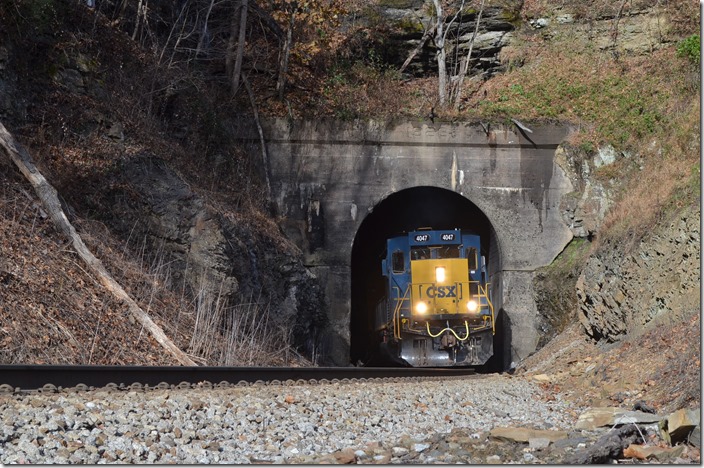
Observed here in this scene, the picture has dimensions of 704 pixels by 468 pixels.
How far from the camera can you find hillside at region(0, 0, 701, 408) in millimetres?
11281

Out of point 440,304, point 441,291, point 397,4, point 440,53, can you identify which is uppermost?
point 397,4

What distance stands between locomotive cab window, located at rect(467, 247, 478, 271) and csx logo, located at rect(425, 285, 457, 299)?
2.71 feet

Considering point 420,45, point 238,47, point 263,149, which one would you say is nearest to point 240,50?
point 238,47

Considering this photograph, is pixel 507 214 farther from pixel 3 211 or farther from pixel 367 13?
pixel 3 211

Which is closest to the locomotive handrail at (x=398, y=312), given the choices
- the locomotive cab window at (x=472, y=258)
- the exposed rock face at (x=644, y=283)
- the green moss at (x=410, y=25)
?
the locomotive cab window at (x=472, y=258)

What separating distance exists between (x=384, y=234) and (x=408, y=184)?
4.98m

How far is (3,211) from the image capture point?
37.3 ft

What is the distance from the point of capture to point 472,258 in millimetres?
19562

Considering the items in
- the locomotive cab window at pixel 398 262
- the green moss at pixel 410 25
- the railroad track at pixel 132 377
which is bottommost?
the railroad track at pixel 132 377

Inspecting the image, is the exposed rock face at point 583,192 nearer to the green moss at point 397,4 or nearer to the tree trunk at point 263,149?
the tree trunk at point 263,149

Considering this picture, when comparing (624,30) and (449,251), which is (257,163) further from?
(624,30)

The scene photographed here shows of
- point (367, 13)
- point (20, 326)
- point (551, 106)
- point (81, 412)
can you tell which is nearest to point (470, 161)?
point (551, 106)

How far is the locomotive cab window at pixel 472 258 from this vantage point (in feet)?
63.9

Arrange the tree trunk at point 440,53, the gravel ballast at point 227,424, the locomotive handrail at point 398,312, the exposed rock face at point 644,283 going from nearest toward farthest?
the gravel ballast at point 227,424 → the exposed rock face at point 644,283 → the locomotive handrail at point 398,312 → the tree trunk at point 440,53
